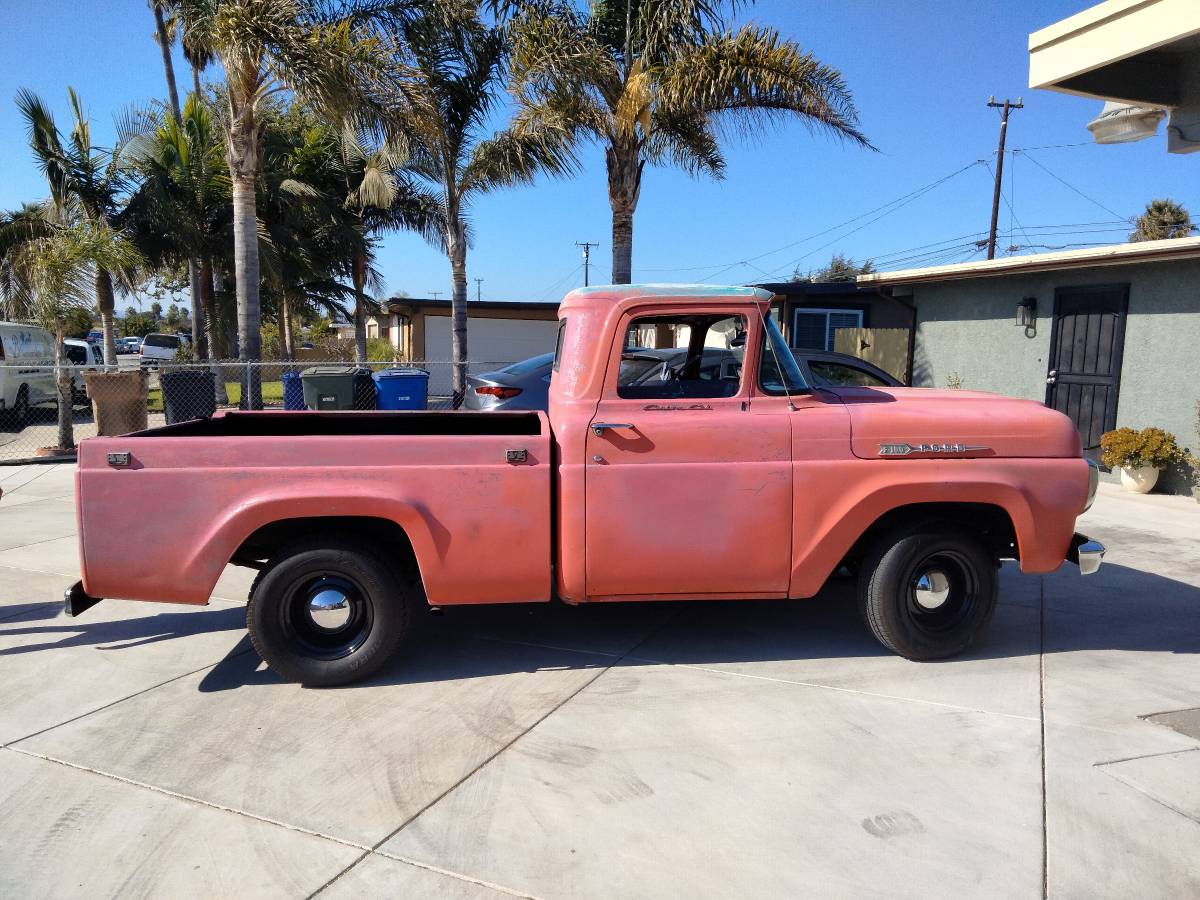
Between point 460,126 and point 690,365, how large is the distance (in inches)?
481

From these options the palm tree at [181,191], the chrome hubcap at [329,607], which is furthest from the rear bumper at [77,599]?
the palm tree at [181,191]

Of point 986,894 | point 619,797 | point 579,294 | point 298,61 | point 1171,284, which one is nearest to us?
point 986,894

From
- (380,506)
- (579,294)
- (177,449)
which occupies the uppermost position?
(579,294)

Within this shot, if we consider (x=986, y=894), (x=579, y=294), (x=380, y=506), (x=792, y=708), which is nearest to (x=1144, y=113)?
(x=579, y=294)

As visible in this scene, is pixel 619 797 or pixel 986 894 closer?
pixel 986 894

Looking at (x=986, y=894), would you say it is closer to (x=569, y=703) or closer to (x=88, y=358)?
(x=569, y=703)

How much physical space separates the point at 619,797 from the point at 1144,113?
540 cm

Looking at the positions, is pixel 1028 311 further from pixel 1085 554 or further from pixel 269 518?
pixel 269 518

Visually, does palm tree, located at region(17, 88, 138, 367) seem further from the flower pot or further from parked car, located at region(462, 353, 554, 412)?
the flower pot

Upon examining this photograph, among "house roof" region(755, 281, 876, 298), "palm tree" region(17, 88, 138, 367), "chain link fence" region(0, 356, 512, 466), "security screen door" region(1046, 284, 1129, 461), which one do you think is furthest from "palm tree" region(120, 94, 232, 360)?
"security screen door" region(1046, 284, 1129, 461)

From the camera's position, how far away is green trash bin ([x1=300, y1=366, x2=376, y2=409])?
1174 centimetres

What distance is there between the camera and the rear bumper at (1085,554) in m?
4.50

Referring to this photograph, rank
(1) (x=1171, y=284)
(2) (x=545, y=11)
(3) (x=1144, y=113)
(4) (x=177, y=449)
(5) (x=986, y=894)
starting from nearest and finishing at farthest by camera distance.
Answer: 1. (5) (x=986, y=894)
2. (4) (x=177, y=449)
3. (3) (x=1144, y=113)
4. (1) (x=1171, y=284)
5. (2) (x=545, y=11)

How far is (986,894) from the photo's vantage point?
276 centimetres
